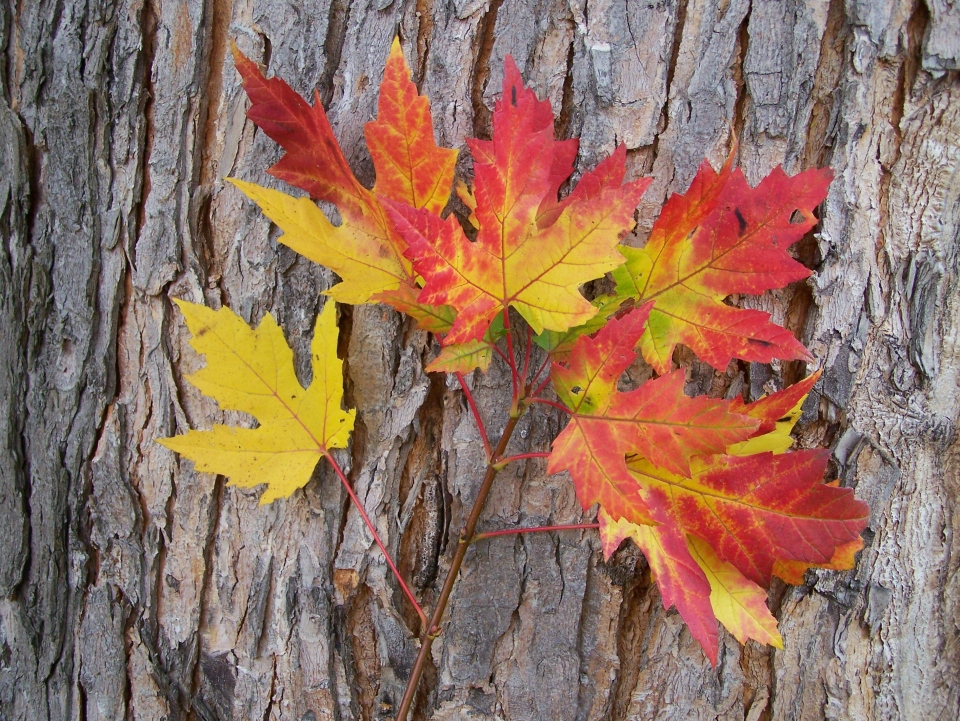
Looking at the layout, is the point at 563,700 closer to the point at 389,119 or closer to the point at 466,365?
the point at 466,365

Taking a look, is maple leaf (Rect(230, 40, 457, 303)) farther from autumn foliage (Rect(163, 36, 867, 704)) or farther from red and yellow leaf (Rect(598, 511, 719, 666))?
red and yellow leaf (Rect(598, 511, 719, 666))

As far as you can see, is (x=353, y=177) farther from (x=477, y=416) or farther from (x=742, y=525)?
(x=742, y=525)

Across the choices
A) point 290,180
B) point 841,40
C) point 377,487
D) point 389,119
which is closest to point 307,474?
point 377,487

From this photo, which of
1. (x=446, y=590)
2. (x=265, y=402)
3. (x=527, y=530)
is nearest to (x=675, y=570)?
(x=527, y=530)

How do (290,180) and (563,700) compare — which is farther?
(563,700)

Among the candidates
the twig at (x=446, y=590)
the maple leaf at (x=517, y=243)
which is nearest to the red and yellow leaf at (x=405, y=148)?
the maple leaf at (x=517, y=243)

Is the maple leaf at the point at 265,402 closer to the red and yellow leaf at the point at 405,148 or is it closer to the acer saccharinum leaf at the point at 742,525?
the red and yellow leaf at the point at 405,148

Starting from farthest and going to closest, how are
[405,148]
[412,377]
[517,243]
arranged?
A: [412,377], [405,148], [517,243]

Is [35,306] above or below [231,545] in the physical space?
above
